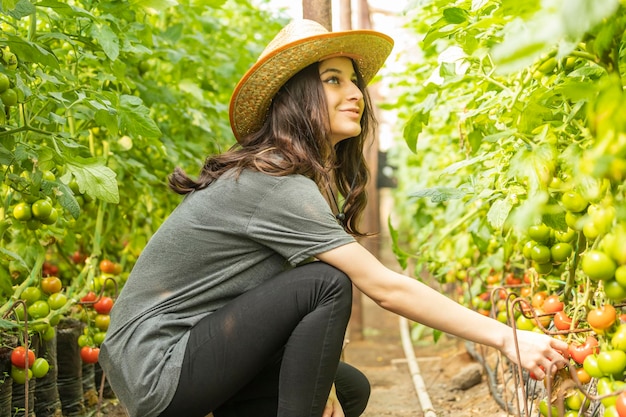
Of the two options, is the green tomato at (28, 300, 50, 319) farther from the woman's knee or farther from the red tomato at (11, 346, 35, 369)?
the woman's knee

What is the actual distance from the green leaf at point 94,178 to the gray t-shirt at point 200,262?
0.17 metres

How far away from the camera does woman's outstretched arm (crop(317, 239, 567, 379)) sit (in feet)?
4.73

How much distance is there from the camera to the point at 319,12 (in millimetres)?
2607

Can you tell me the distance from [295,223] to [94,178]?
21.3 inches

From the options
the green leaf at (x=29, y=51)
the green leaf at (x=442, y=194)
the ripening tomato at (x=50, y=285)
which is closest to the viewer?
the green leaf at (x=29, y=51)

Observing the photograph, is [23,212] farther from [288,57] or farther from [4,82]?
[288,57]

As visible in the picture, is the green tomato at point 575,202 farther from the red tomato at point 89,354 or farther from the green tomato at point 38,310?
the red tomato at point 89,354

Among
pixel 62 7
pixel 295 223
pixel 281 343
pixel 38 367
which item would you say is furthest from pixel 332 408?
pixel 62 7

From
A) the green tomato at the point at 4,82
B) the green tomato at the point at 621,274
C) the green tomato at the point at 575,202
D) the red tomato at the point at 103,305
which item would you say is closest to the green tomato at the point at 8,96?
the green tomato at the point at 4,82

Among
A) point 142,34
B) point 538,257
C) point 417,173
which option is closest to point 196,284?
point 538,257

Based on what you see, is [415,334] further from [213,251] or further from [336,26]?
[213,251]

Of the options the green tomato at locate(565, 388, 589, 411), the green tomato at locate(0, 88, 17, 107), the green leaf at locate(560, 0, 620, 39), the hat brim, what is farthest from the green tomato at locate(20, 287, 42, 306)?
the green leaf at locate(560, 0, 620, 39)

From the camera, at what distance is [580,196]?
1246 millimetres

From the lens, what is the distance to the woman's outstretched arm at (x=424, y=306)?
4.73 feet
